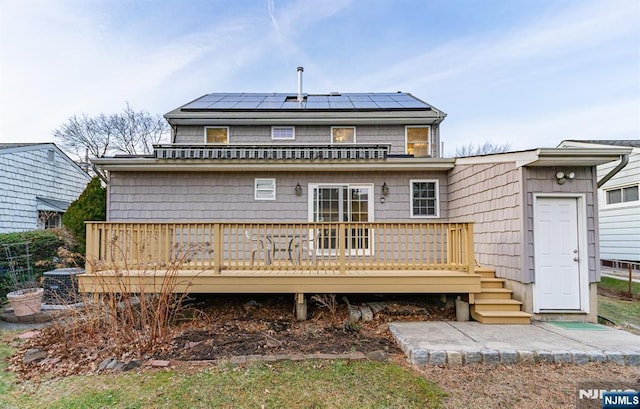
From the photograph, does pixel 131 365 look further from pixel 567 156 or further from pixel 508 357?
pixel 567 156

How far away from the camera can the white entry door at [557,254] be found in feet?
16.2

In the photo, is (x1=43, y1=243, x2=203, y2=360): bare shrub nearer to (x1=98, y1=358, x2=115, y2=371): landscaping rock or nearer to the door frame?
(x1=98, y1=358, x2=115, y2=371): landscaping rock

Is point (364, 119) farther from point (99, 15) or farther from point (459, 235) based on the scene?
point (99, 15)

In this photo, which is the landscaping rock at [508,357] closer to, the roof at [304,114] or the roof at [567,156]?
the roof at [567,156]

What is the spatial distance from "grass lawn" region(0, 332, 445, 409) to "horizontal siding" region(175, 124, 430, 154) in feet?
24.7

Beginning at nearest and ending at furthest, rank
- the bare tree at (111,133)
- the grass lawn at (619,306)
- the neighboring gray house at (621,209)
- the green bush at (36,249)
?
the grass lawn at (619,306) < the green bush at (36,249) < the neighboring gray house at (621,209) < the bare tree at (111,133)

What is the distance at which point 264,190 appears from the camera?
24.3 ft

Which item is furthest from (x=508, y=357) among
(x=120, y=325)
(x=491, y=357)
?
(x=120, y=325)

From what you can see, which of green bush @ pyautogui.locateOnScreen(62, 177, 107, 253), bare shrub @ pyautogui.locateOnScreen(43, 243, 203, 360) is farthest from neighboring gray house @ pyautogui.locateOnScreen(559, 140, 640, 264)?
green bush @ pyautogui.locateOnScreen(62, 177, 107, 253)

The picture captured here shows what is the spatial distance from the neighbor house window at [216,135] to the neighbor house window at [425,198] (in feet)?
20.0

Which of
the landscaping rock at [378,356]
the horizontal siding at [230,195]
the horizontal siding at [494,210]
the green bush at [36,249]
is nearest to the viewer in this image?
the landscaping rock at [378,356]

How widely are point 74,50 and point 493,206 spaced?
13899mm

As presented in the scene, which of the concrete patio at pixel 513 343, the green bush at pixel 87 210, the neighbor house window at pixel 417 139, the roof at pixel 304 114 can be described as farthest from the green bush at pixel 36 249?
the neighbor house window at pixel 417 139

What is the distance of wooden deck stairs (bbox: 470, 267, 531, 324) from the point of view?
474 centimetres
